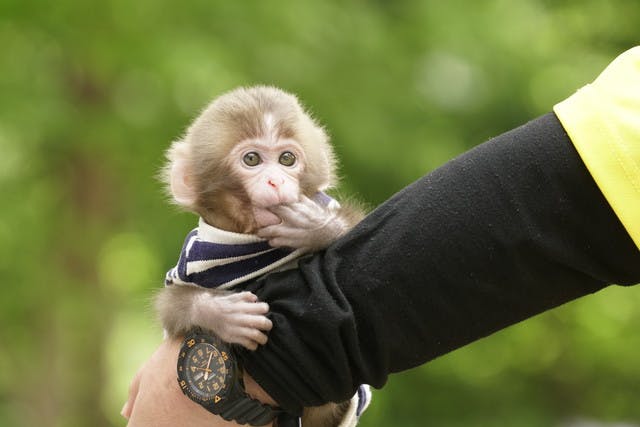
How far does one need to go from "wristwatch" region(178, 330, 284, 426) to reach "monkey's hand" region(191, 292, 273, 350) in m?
0.04

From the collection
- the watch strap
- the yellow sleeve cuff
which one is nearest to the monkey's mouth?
the watch strap

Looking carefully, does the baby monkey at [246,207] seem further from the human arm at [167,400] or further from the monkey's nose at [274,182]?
the human arm at [167,400]

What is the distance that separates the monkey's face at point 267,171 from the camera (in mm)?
2770

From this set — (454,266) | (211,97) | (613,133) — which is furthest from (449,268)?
(211,97)

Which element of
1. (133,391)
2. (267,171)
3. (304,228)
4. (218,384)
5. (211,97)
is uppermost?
(267,171)

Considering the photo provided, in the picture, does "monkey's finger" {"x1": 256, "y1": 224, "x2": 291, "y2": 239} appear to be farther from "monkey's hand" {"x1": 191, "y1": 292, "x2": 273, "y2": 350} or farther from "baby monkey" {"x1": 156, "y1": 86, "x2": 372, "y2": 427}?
"monkey's hand" {"x1": 191, "y1": 292, "x2": 273, "y2": 350}

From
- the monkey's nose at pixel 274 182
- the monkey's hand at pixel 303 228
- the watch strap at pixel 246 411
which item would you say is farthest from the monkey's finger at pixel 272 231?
the watch strap at pixel 246 411

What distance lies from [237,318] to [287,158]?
63cm

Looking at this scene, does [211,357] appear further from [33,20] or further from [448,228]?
[33,20]

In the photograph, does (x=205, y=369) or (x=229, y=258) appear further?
(x=229, y=258)

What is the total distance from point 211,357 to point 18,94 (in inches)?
197

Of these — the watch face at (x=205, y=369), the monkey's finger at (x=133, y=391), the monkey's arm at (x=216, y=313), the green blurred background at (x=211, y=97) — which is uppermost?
the monkey's arm at (x=216, y=313)

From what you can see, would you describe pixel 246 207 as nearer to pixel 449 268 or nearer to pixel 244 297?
pixel 244 297

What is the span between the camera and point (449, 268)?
7.49 ft
